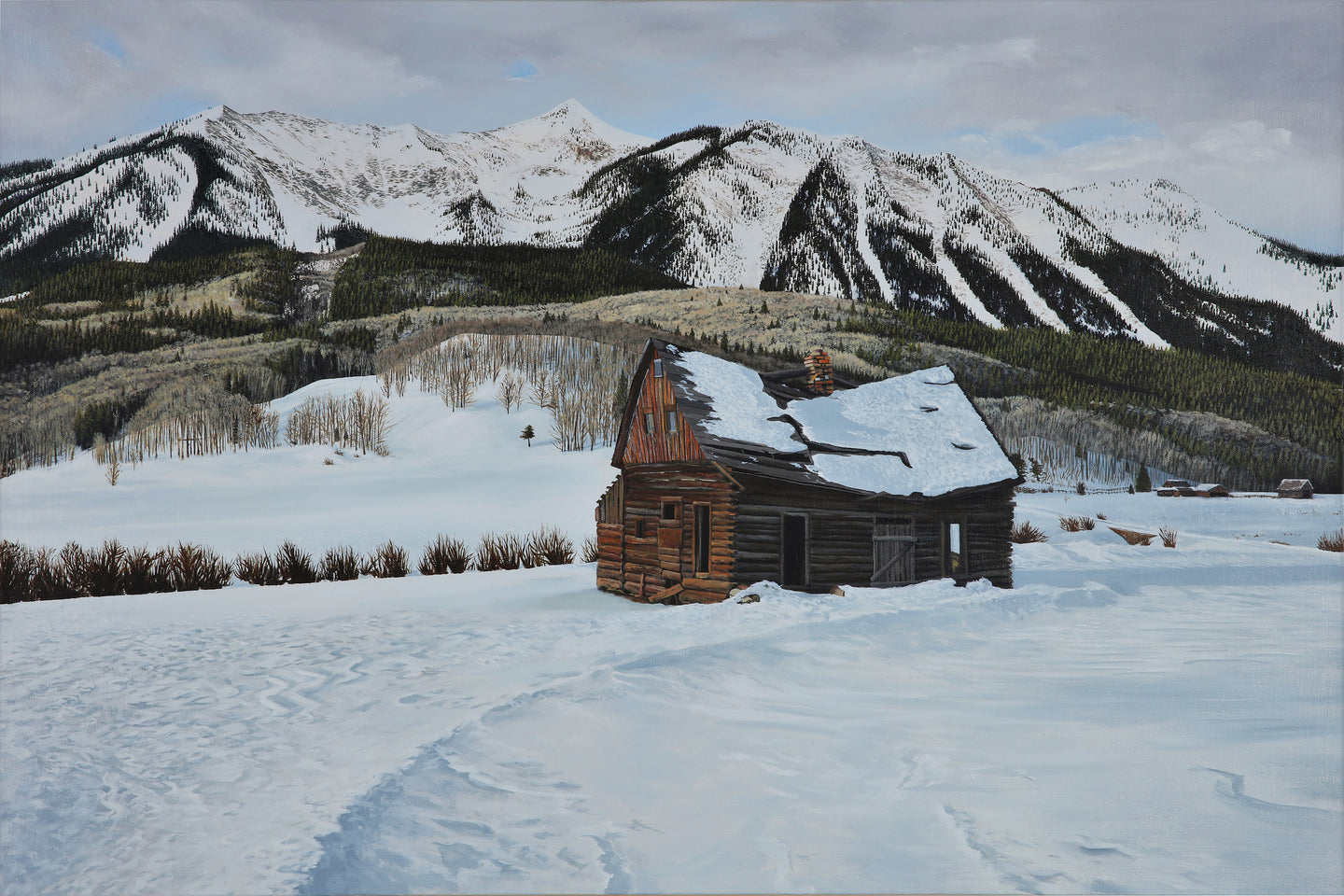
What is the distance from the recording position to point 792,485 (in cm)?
1572

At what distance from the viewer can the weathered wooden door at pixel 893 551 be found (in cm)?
1694

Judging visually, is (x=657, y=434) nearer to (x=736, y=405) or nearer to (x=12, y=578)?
(x=736, y=405)

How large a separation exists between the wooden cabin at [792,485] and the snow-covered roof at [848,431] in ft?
0.13

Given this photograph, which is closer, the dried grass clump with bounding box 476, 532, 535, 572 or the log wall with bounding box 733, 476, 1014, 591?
the log wall with bounding box 733, 476, 1014, 591

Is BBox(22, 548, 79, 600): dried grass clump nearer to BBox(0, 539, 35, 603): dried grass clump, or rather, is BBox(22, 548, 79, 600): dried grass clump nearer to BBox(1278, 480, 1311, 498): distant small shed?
BBox(0, 539, 35, 603): dried grass clump

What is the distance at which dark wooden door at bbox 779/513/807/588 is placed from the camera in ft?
52.0

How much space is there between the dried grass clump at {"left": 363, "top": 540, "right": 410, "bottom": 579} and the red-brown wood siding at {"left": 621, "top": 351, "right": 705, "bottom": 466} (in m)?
7.54

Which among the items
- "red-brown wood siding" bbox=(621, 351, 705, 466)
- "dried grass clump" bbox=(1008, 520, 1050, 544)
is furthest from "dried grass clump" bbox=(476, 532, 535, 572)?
"dried grass clump" bbox=(1008, 520, 1050, 544)

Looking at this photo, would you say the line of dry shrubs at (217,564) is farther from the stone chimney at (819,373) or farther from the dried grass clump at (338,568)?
the stone chimney at (819,373)

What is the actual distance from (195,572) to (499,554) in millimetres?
8090

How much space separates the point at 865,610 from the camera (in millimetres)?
12922

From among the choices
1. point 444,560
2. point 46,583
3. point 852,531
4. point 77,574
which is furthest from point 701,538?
point 46,583

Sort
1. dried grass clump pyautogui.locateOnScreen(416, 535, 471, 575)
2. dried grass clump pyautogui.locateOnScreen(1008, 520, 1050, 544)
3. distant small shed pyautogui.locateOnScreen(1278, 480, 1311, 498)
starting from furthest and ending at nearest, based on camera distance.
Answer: distant small shed pyautogui.locateOnScreen(1278, 480, 1311, 498) → dried grass clump pyautogui.locateOnScreen(1008, 520, 1050, 544) → dried grass clump pyautogui.locateOnScreen(416, 535, 471, 575)

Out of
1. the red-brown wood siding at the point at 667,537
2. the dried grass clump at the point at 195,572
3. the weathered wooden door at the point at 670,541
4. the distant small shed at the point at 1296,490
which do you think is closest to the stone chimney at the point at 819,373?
the red-brown wood siding at the point at 667,537
